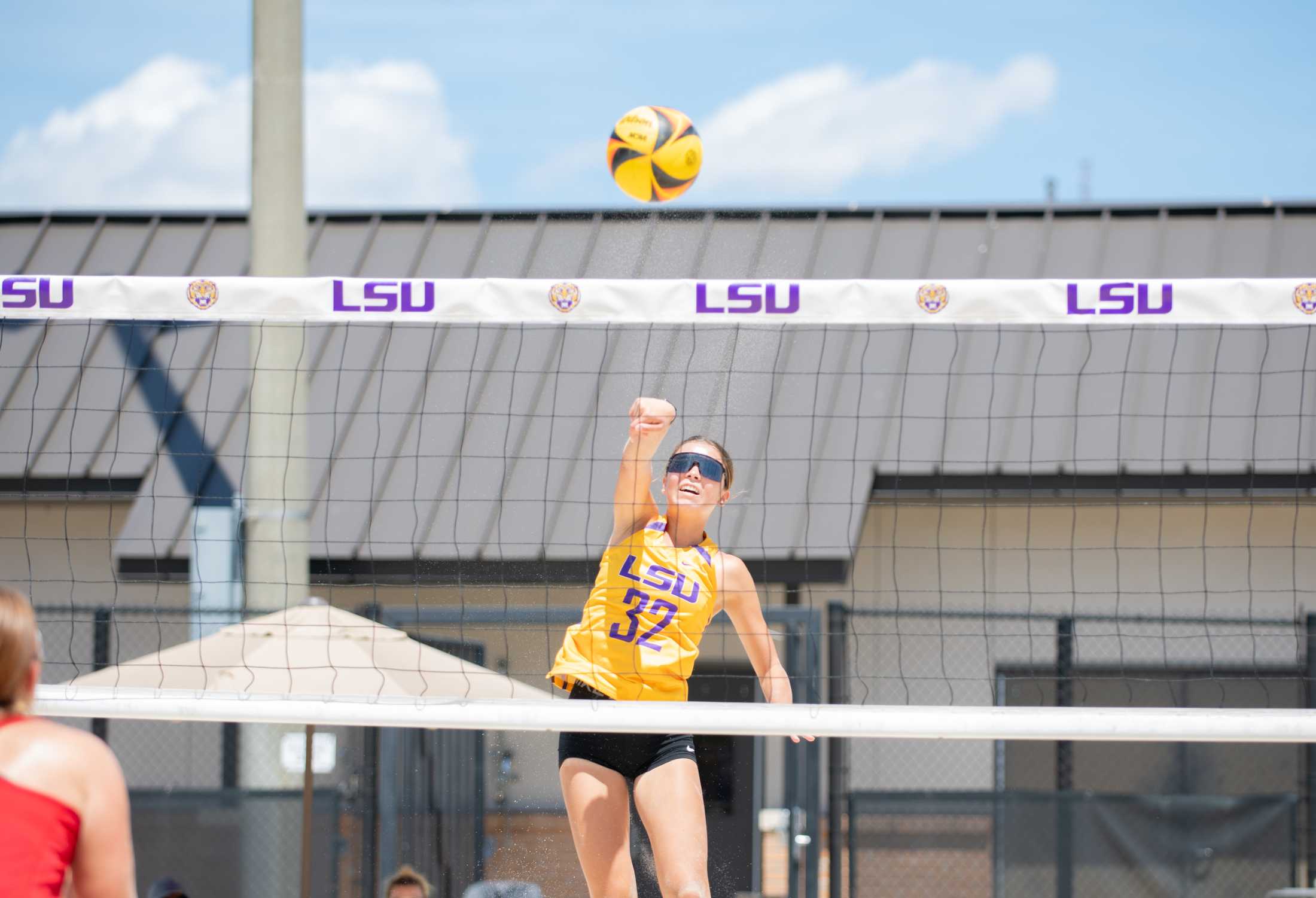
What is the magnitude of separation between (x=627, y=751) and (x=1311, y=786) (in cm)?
511

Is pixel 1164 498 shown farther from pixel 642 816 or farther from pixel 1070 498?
pixel 642 816

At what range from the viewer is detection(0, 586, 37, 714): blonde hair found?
92.7 inches

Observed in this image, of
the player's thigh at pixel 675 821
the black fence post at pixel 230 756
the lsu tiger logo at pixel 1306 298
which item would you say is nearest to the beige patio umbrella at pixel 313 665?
the player's thigh at pixel 675 821

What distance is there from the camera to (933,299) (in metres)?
4.89

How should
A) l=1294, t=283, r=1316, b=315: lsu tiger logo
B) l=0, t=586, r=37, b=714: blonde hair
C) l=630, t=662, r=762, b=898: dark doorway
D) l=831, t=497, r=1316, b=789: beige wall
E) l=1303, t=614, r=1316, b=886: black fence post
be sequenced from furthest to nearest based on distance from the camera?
l=831, t=497, r=1316, b=789: beige wall → l=1303, t=614, r=1316, b=886: black fence post → l=630, t=662, r=762, b=898: dark doorway → l=1294, t=283, r=1316, b=315: lsu tiger logo → l=0, t=586, r=37, b=714: blonde hair

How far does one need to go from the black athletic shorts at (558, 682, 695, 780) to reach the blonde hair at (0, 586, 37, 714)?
2.21 metres

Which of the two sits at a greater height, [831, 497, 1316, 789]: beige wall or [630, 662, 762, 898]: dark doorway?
[831, 497, 1316, 789]: beige wall

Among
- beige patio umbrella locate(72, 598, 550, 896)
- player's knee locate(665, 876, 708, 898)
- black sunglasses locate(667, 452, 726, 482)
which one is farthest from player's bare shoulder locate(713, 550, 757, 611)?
beige patio umbrella locate(72, 598, 550, 896)

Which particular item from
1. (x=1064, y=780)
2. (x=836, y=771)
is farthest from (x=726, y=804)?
(x=1064, y=780)

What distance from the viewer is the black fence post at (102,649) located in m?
7.90

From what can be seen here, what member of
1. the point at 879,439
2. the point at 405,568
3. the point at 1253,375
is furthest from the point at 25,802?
the point at 1253,375

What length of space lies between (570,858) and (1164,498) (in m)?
4.94

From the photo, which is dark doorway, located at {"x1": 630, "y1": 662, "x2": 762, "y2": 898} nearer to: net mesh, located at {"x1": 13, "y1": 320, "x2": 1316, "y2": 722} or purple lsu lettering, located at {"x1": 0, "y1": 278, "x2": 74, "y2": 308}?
net mesh, located at {"x1": 13, "y1": 320, "x2": 1316, "y2": 722}

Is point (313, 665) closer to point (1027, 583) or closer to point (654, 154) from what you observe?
point (654, 154)
